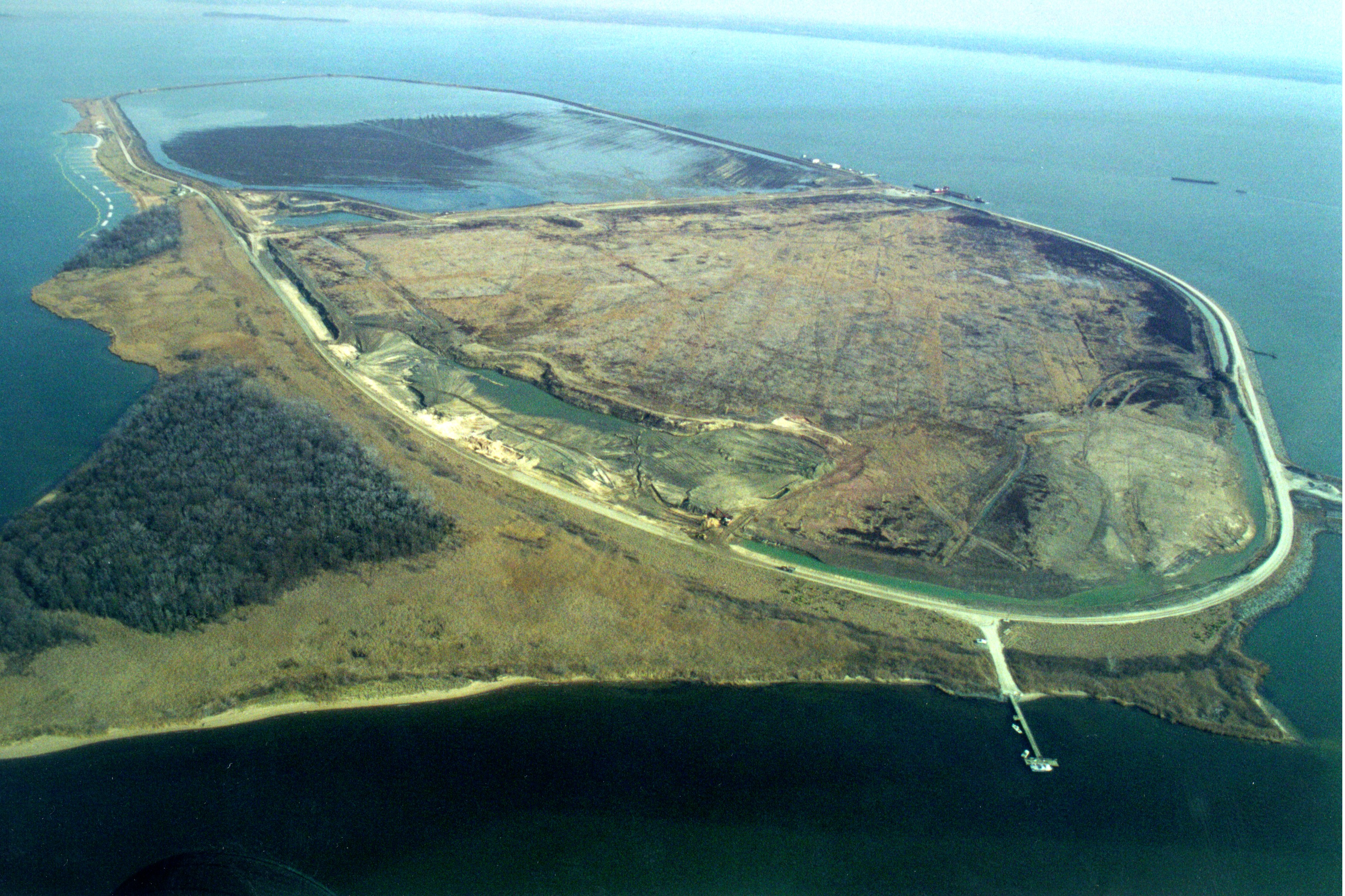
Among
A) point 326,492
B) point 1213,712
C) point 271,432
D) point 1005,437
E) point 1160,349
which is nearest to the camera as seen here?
point 1213,712

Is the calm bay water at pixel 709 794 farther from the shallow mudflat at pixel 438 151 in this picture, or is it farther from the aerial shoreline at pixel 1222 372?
the shallow mudflat at pixel 438 151

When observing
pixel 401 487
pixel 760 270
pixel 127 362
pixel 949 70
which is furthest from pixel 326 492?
pixel 949 70

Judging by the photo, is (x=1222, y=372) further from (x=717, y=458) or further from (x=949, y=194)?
(x=949, y=194)

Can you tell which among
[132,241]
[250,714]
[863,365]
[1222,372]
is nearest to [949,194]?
[1222,372]

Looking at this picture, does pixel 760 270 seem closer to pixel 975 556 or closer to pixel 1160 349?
pixel 1160 349

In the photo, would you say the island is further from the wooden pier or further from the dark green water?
the dark green water

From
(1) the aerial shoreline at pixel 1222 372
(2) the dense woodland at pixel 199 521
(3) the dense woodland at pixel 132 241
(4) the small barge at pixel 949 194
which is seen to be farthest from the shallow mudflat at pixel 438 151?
(2) the dense woodland at pixel 199 521

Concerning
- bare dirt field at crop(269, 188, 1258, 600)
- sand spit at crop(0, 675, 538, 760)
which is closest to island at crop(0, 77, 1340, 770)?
sand spit at crop(0, 675, 538, 760)
